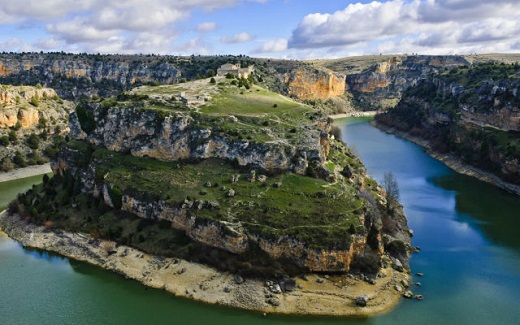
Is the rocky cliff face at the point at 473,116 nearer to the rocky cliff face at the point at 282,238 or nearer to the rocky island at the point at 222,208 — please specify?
the rocky island at the point at 222,208

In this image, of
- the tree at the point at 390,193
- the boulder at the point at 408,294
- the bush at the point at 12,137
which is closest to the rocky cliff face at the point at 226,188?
the tree at the point at 390,193

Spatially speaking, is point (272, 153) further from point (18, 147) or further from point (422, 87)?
point (422, 87)

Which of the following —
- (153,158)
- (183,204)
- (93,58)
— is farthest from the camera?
(93,58)

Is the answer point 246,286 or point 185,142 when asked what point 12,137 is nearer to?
point 185,142

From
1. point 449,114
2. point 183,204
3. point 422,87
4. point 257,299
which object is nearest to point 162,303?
point 257,299

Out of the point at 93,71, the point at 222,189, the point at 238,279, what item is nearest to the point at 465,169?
the point at 222,189

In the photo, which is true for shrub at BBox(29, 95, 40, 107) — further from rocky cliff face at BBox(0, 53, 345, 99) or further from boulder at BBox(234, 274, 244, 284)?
boulder at BBox(234, 274, 244, 284)

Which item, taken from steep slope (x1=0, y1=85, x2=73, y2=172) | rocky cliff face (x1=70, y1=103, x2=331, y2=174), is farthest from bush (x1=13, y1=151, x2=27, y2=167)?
rocky cliff face (x1=70, y1=103, x2=331, y2=174)
